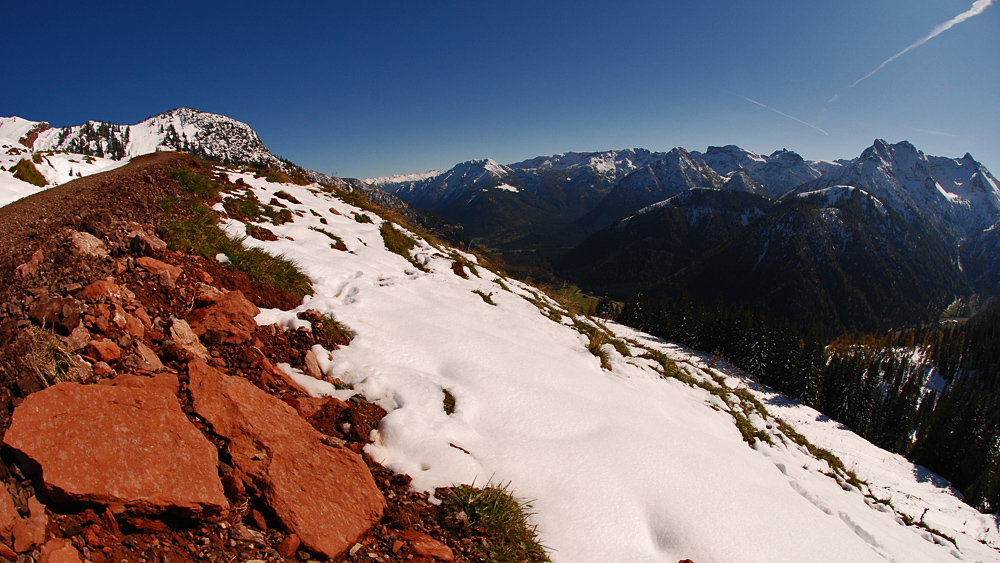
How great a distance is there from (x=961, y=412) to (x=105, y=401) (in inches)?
4077

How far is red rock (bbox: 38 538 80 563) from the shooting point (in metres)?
2.18

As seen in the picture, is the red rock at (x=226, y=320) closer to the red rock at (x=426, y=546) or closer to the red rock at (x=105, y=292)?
the red rock at (x=105, y=292)

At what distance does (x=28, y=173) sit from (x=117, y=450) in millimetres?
34185

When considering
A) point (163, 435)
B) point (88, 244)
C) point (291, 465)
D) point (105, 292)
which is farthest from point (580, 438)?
point (88, 244)

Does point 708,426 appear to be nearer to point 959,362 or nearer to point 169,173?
point 169,173

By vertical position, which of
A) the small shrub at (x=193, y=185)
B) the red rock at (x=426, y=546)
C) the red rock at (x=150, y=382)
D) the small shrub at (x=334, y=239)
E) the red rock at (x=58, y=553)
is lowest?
the red rock at (x=426, y=546)

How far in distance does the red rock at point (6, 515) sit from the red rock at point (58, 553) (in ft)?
0.63

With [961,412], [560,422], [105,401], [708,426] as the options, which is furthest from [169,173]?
[961,412]

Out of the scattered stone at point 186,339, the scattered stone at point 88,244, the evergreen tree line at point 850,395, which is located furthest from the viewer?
the evergreen tree line at point 850,395

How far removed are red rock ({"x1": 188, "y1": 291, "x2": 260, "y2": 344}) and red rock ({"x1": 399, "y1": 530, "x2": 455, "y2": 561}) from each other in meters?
3.27

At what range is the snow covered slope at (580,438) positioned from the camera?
4.07 metres

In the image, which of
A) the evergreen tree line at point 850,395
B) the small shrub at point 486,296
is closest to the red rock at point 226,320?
the small shrub at point 486,296

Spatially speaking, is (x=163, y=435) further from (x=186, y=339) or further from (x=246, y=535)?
(x=186, y=339)

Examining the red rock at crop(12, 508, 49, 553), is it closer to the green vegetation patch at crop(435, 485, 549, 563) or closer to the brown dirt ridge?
the brown dirt ridge
